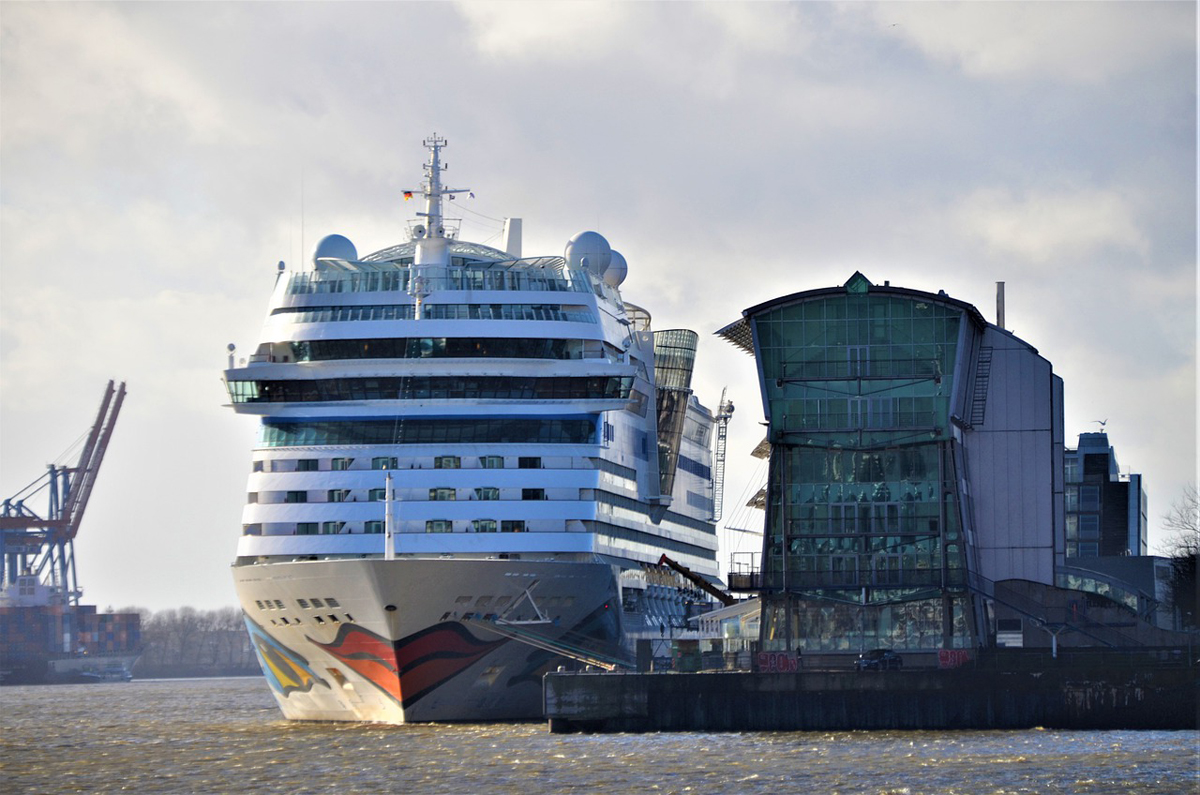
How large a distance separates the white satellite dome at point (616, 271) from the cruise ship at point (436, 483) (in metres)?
6.10

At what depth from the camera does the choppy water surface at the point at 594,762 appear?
4638cm

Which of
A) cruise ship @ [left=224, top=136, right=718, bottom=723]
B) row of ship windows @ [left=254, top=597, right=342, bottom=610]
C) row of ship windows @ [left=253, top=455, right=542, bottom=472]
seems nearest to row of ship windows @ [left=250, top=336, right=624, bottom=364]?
cruise ship @ [left=224, top=136, right=718, bottom=723]

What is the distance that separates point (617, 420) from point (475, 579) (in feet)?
38.7

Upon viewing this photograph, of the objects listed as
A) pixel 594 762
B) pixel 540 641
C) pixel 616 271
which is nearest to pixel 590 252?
pixel 616 271

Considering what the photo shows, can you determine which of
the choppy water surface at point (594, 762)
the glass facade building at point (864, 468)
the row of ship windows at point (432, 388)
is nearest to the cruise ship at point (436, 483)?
the row of ship windows at point (432, 388)

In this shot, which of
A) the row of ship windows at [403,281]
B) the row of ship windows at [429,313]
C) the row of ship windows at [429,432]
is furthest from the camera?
the row of ship windows at [403,281]

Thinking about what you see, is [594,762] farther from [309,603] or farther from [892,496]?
[892,496]

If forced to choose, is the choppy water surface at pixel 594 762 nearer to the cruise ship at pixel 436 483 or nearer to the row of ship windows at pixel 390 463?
the cruise ship at pixel 436 483

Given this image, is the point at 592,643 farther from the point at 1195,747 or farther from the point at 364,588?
the point at 1195,747

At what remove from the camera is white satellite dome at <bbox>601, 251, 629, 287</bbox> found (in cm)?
8094

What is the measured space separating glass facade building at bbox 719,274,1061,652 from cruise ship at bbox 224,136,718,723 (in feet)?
17.5

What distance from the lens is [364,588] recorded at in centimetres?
6147

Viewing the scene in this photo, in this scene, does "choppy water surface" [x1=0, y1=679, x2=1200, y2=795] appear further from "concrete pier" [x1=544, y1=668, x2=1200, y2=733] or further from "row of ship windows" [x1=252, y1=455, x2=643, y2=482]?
"row of ship windows" [x1=252, y1=455, x2=643, y2=482]

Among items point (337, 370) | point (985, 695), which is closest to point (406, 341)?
point (337, 370)
